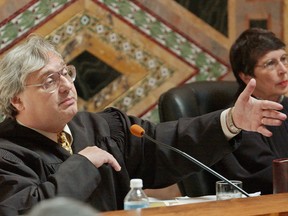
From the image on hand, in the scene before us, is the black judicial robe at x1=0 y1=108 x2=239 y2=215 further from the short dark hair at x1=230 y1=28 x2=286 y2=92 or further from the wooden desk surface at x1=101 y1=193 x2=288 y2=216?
the short dark hair at x1=230 y1=28 x2=286 y2=92

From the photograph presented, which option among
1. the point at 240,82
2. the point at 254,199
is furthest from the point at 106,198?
the point at 240,82

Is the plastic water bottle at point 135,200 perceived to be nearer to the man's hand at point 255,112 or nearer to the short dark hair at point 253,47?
the man's hand at point 255,112

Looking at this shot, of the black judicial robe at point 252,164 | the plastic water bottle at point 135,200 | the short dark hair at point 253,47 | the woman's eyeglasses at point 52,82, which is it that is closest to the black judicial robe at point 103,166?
the woman's eyeglasses at point 52,82

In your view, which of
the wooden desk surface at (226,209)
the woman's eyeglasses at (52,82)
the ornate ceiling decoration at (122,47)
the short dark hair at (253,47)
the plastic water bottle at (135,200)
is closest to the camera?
the wooden desk surface at (226,209)

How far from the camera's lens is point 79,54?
3758 millimetres

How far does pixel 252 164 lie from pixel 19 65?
4.34ft

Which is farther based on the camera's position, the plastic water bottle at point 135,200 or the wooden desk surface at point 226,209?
the plastic water bottle at point 135,200

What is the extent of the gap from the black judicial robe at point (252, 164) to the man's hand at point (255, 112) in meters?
0.70

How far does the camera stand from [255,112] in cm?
226

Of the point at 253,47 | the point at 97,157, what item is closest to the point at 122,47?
the point at 253,47

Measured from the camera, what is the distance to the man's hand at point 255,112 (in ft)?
7.22

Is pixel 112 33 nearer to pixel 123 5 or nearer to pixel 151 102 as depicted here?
pixel 123 5

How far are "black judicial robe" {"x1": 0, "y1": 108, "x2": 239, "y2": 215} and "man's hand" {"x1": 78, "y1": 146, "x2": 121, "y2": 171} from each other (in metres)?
0.03

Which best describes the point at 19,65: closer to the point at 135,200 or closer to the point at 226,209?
the point at 135,200
